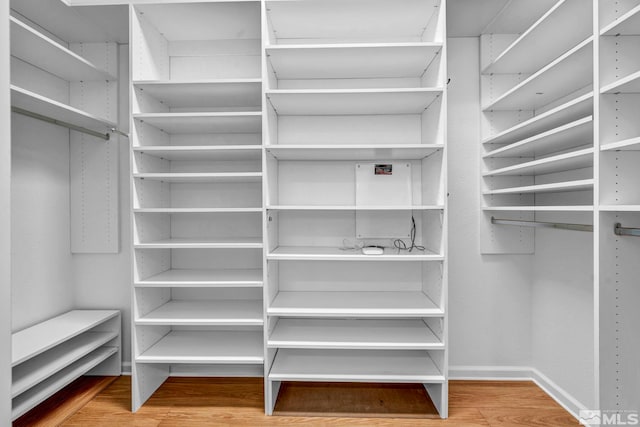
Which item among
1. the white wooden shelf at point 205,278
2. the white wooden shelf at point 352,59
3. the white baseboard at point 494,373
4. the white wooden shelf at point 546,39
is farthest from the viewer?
the white baseboard at point 494,373

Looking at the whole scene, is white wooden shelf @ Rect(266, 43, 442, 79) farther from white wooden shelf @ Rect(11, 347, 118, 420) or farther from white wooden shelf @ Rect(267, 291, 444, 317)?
white wooden shelf @ Rect(11, 347, 118, 420)

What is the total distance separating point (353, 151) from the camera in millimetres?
2100

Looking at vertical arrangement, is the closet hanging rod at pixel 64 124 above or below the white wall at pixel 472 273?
above

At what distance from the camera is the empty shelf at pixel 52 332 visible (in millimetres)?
1821

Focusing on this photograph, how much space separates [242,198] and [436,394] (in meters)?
1.73

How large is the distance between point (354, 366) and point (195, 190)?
1562 millimetres

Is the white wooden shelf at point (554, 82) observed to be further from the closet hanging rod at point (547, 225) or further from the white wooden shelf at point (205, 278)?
the white wooden shelf at point (205, 278)

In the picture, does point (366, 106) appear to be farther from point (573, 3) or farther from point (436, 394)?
point (436, 394)

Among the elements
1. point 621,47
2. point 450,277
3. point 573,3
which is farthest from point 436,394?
point 573,3

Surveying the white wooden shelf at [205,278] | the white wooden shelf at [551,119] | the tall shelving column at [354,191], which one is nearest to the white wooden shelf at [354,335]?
the tall shelving column at [354,191]

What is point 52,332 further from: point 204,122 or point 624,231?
point 624,231

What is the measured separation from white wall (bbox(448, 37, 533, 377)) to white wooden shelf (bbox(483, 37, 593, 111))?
23 cm

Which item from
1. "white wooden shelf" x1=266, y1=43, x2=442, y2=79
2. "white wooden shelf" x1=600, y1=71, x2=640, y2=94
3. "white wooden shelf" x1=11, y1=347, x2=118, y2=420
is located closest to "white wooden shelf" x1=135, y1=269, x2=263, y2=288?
"white wooden shelf" x1=11, y1=347, x2=118, y2=420

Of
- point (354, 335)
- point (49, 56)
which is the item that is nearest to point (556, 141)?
point (354, 335)
